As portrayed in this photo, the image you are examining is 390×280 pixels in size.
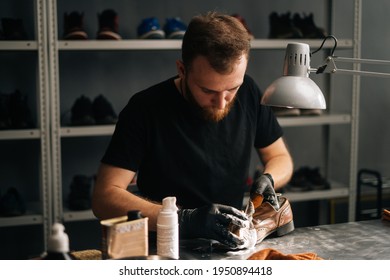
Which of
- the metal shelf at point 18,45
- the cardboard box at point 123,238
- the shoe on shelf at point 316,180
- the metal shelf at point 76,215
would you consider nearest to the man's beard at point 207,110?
the cardboard box at point 123,238

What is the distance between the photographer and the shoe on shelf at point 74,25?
296cm

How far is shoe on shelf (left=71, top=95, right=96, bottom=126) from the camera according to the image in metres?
3.01

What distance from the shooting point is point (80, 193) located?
10.1 feet

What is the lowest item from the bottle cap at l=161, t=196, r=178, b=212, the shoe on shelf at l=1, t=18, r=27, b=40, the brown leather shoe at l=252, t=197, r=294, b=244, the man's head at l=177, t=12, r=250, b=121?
the brown leather shoe at l=252, t=197, r=294, b=244

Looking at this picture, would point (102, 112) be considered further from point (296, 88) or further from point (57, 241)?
point (57, 241)

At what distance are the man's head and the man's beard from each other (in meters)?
0.04

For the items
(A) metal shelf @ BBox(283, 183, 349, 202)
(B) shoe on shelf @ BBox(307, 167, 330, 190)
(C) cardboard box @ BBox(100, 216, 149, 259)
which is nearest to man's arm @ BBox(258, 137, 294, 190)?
(C) cardboard box @ BBox(100, 216, 149, 259)

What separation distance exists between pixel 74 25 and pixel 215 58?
1.47 meters

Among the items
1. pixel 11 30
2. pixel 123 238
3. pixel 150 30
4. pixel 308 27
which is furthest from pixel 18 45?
pixel 123 238

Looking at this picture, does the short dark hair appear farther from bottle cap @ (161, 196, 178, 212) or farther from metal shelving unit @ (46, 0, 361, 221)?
metal shelving unit @ (46, 0, 361, 221)

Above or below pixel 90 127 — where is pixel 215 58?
above

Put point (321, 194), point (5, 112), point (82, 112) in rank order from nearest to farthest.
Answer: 1. point (5, 112)
2. point (82, 112)
3. point (321, 194)

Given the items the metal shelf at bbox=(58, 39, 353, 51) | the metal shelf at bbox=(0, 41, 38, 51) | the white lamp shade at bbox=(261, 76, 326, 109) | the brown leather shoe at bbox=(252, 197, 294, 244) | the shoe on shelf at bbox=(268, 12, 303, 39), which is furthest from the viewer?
the shoe on shelf at bbox=(268, 12, 303, 39)

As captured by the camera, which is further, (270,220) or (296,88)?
(270,220)
